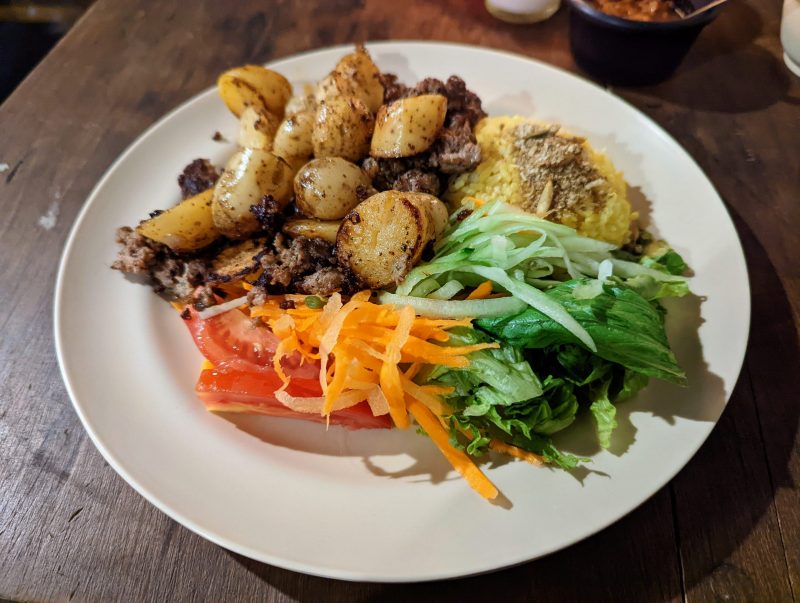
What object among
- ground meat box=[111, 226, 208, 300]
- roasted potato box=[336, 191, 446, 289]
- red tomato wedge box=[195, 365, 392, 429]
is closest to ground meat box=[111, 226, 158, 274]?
ground meat box=[111, 226, 208, 300]

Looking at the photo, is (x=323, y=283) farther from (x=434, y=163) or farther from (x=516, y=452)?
(x=516, y=452)

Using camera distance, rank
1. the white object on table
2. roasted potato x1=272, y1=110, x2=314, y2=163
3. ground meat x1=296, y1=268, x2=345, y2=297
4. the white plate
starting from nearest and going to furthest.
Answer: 1. the white plate
2. ground meat x1=296, y1=268, x2=345, y2=297
3. roasted potato x1=272, y1=110, x2=314, y2=163
4. the white object on table

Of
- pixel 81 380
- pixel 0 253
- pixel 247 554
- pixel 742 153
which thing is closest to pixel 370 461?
pixel 247 554

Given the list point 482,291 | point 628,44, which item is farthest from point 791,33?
point 482,291

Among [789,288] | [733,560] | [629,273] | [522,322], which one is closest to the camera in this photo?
[733,560]

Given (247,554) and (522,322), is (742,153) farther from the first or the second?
(247,554)

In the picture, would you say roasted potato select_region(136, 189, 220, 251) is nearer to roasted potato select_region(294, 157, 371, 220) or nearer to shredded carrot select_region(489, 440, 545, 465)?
roasted potato select_region(294, 157, 371, 220)
